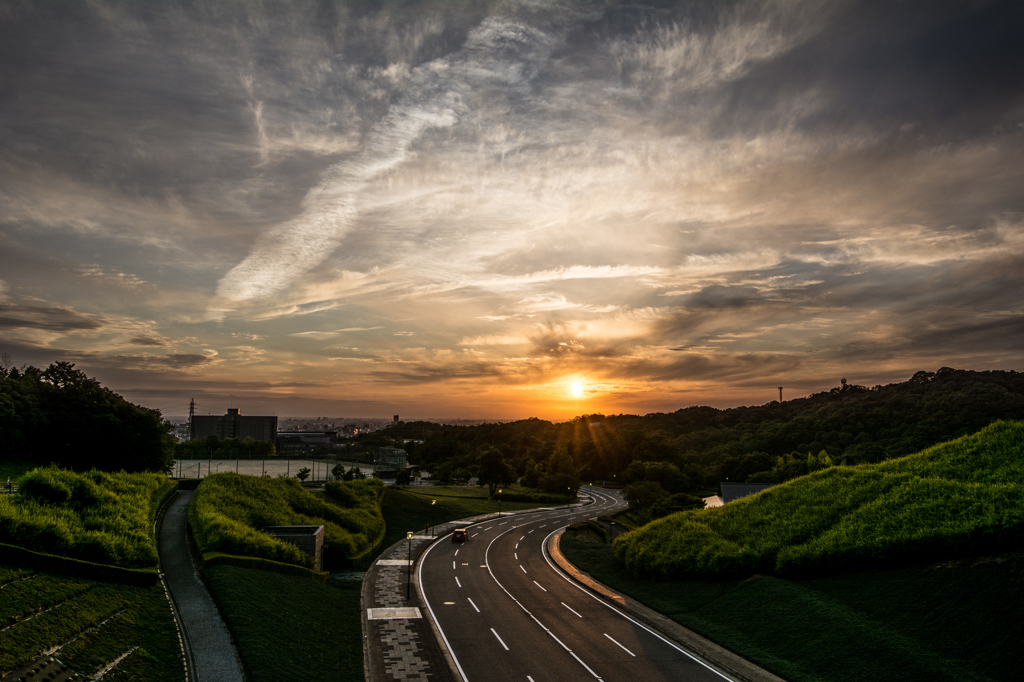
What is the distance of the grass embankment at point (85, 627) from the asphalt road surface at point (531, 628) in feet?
42.2

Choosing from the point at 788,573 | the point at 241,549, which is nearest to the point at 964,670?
the point at 788,573

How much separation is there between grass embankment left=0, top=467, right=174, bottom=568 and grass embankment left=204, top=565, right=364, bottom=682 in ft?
15.3

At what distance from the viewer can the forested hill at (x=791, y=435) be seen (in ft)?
302

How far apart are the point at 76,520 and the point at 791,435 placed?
4584 inches

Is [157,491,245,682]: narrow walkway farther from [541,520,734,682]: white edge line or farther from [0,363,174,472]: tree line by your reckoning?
[0,363,174,472]: tree line

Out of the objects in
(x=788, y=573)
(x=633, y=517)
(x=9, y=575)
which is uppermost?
(x=9, y=575)

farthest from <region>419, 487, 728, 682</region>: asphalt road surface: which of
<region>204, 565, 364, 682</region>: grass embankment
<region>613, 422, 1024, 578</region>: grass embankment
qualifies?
<region>613, 422, 1024, 578</region>: grass embankment

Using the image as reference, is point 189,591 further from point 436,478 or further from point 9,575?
point 436,478

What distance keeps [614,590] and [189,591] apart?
1063 inches

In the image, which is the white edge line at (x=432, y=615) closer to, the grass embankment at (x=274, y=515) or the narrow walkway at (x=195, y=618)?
the grass embankment at (x=274, y=515)

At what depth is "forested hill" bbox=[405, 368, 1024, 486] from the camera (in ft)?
302

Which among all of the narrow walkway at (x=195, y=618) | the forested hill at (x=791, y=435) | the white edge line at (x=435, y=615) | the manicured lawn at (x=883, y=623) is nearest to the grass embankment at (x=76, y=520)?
the narrow walkway at (x=195, y=618)

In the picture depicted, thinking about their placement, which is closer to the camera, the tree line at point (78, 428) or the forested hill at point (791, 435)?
the tree line at point (78, 428)

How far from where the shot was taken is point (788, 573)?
31406 millimetres
